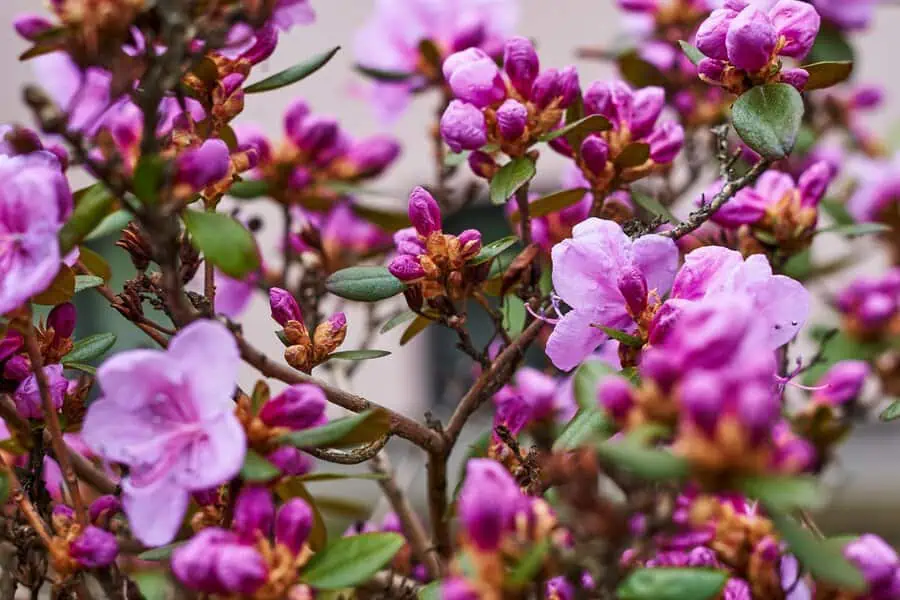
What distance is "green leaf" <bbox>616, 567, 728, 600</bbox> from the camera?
57 centimetres

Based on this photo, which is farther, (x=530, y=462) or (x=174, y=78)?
(x=530, y=462)

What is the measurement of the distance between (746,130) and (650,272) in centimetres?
13

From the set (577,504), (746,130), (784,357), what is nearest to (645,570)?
(577,504)

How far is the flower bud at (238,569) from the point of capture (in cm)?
57

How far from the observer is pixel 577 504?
1.71 feet

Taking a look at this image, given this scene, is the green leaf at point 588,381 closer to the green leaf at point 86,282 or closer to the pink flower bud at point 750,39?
the pink flower bud at point 750,39

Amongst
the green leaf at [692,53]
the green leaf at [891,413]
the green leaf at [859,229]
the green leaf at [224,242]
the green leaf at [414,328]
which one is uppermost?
the green leaf at [224,242]

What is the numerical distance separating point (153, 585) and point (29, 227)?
1.06ft

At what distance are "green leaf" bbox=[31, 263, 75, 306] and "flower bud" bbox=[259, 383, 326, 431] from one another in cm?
23

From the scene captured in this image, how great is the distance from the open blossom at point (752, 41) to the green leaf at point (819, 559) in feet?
1.21

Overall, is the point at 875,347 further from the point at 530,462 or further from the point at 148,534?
the point at 148,534

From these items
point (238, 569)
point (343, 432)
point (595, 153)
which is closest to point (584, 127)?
point (595, 153)

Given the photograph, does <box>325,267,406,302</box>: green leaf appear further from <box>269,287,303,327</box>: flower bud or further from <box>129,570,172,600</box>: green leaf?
<box>129,570,172,600</box>: green leaf

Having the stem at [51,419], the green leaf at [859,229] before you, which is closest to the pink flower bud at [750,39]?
the green leaf at [859,229]
